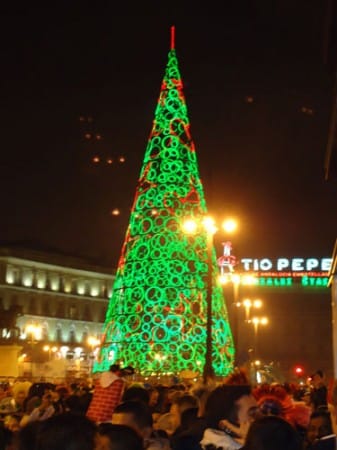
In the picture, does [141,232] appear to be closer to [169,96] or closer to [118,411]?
[169,96]

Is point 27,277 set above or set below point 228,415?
above

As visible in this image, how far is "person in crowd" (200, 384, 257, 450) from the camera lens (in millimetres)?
5484

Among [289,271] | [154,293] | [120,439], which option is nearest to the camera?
[120,439]

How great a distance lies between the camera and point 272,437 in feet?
14.6

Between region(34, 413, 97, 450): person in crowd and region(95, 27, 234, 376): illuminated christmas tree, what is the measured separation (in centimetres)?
2305

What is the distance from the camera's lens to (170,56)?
98.9 ft

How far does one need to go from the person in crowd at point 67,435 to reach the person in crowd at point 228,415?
1.51 meters

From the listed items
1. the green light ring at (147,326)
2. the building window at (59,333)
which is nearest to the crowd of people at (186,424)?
the green light ring at (147,326)

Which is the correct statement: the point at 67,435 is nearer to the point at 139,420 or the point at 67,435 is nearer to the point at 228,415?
the point at 228,415

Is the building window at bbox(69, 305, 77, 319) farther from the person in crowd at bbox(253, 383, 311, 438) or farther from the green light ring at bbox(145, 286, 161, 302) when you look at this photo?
the person in crowd at bbox(253, 383, 311, 438)

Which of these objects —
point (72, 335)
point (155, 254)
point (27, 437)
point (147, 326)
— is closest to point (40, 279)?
point (72, 335)

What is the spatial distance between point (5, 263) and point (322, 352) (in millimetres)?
40217

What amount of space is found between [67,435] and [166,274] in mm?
23653

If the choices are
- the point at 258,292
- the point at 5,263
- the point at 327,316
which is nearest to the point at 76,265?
the point at 5,263
